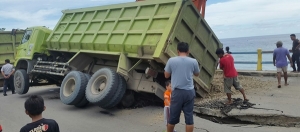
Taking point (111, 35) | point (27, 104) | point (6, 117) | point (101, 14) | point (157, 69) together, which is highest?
point (101, 14)

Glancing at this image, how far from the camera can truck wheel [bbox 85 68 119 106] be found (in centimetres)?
692

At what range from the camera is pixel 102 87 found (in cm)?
741

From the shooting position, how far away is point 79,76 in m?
7.85

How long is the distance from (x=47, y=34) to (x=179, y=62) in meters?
6.94

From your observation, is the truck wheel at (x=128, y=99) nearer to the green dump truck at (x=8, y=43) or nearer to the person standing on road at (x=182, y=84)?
the person standing on road at (x=182, y=84)

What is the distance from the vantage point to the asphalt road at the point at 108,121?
5797 mm

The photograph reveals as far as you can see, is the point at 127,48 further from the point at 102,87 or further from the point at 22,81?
the point at 22,81

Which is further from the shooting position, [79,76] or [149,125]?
[79,76]

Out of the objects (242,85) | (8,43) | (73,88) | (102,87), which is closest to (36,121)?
(102,87)

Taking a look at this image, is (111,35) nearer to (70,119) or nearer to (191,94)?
(70,119)

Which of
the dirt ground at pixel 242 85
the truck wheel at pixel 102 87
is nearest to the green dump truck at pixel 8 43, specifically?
the truck wheel at pixel 102 87

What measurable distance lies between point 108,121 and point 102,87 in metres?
1.00

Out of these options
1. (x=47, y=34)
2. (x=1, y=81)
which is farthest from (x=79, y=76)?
(x=1, y=81)

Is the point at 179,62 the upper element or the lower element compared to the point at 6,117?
upper
